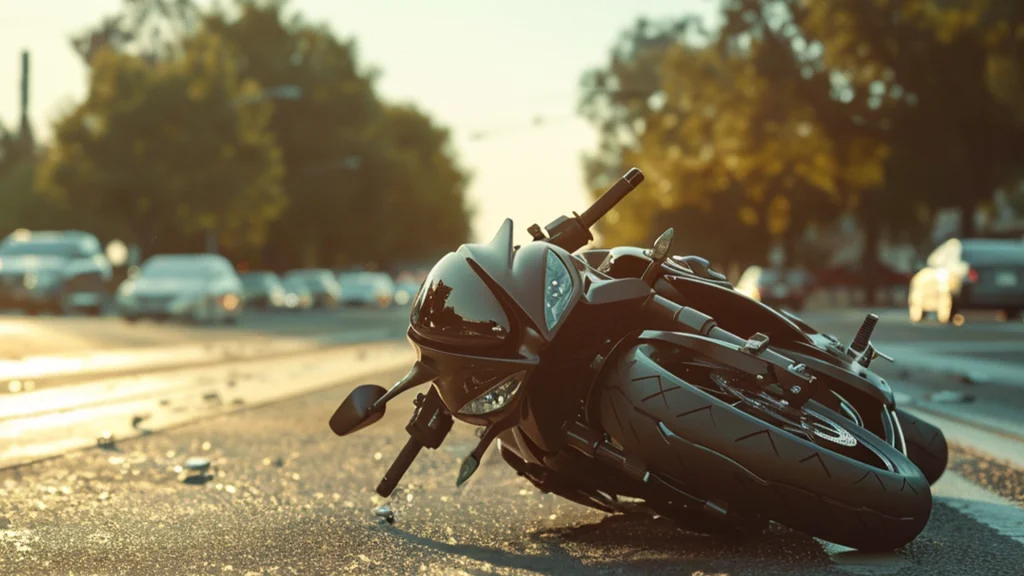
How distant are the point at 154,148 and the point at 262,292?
6.21m

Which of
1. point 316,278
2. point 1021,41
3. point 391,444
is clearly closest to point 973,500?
point 391,444

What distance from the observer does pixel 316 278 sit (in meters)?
59.2

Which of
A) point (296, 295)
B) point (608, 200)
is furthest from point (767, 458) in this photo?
point (296, 295)

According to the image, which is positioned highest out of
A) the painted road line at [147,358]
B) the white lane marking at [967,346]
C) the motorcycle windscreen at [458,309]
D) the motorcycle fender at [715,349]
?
the motorcycle windscreen at [458,309]

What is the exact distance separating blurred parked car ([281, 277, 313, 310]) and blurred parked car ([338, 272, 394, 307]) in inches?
172

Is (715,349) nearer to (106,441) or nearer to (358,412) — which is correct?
(358,412)

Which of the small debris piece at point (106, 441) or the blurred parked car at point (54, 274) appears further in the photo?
the blurred parked car at point (54, 274)

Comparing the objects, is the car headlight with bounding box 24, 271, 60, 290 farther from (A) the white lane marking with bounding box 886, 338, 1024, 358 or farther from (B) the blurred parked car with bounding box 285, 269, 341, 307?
(B) the blurred parked car with bounding box 285, 269, 341, 307

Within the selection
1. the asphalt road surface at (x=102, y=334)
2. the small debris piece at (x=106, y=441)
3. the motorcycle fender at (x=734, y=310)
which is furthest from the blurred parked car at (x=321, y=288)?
the motorcycle fender at (x=734, y=310)

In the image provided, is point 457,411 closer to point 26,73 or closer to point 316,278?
point 26,73

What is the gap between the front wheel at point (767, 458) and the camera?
4.31 meters

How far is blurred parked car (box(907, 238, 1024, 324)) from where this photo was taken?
1054 inches

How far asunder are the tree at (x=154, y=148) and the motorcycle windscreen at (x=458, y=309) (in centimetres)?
4531

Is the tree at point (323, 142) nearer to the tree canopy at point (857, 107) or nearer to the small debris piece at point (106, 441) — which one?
the tree canopy at point (857, 107)
